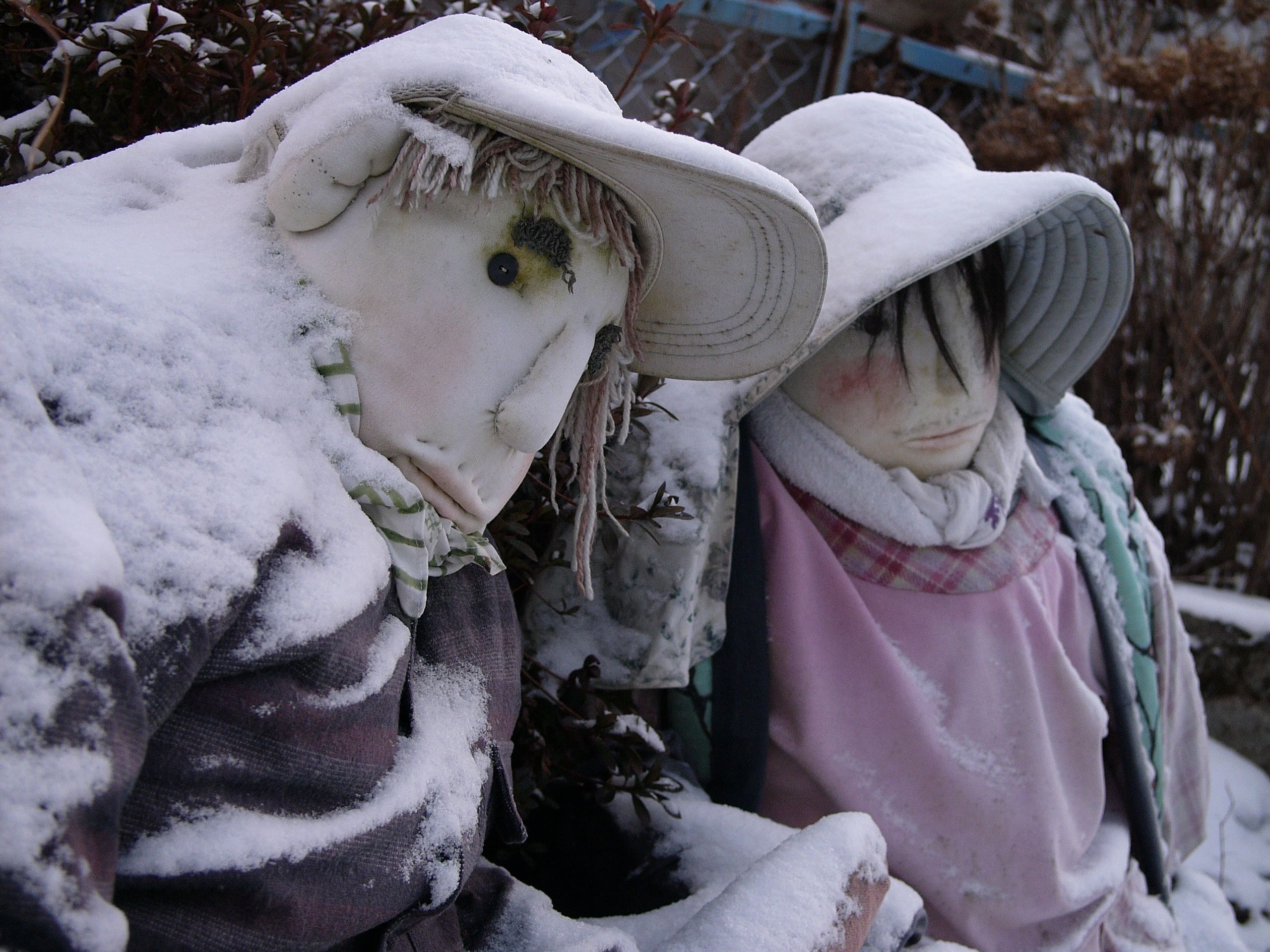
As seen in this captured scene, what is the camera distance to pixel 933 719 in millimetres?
1501

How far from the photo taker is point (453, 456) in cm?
90

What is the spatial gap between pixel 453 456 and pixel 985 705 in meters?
0.98

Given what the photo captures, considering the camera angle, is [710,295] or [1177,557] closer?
[710,295]

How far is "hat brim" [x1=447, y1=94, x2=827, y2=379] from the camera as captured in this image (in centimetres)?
83

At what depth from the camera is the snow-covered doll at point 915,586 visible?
147cm

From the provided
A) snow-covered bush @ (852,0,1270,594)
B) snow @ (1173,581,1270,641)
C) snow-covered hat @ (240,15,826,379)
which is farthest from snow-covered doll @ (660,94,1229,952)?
snow-covered bush @ (852,0,1270,594)

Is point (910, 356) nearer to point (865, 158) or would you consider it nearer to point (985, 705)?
point (865, 158)

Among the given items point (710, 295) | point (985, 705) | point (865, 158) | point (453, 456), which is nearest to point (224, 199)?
point (453, 456)

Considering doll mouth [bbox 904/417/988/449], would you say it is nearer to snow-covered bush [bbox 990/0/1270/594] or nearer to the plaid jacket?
the plaid jacket

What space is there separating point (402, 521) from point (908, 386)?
0.84 m

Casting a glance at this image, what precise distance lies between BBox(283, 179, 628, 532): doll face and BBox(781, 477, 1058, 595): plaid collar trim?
732mm

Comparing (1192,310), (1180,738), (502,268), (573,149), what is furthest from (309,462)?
Answer: (1192,310)

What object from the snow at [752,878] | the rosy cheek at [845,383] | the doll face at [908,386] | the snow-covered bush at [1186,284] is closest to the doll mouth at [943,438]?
the doll face at [908,386]

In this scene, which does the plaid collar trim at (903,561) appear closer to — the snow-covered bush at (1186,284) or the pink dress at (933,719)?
the pink dress at (933,719)
